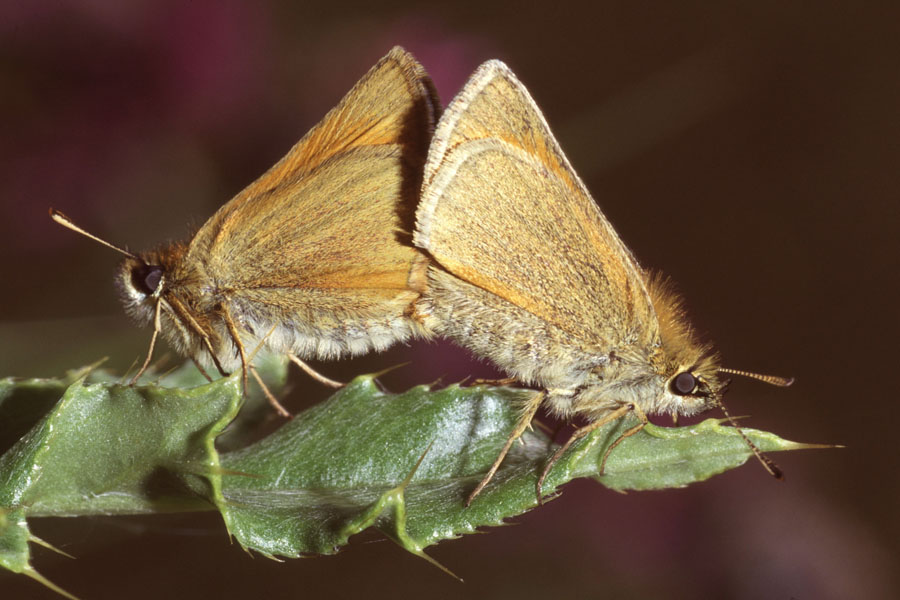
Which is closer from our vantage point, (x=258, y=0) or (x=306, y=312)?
(x=306, y=312)

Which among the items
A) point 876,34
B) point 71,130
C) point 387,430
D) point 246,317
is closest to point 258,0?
point 71,130

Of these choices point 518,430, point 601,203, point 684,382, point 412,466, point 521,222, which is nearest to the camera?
point 412,466

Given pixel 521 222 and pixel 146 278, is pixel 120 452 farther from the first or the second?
pixel 521 222

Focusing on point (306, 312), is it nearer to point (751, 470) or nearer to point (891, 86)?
point (751, 470)

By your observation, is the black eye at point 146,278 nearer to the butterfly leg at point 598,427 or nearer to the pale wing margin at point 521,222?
the pale wing margin at point 521,222

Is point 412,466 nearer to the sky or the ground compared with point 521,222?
A: nearer to the ground

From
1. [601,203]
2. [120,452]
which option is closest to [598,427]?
[120,452]

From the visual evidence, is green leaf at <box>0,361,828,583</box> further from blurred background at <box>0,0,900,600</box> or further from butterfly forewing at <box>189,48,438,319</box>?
butterfly forewing at <box>189,48,438,319</box>
